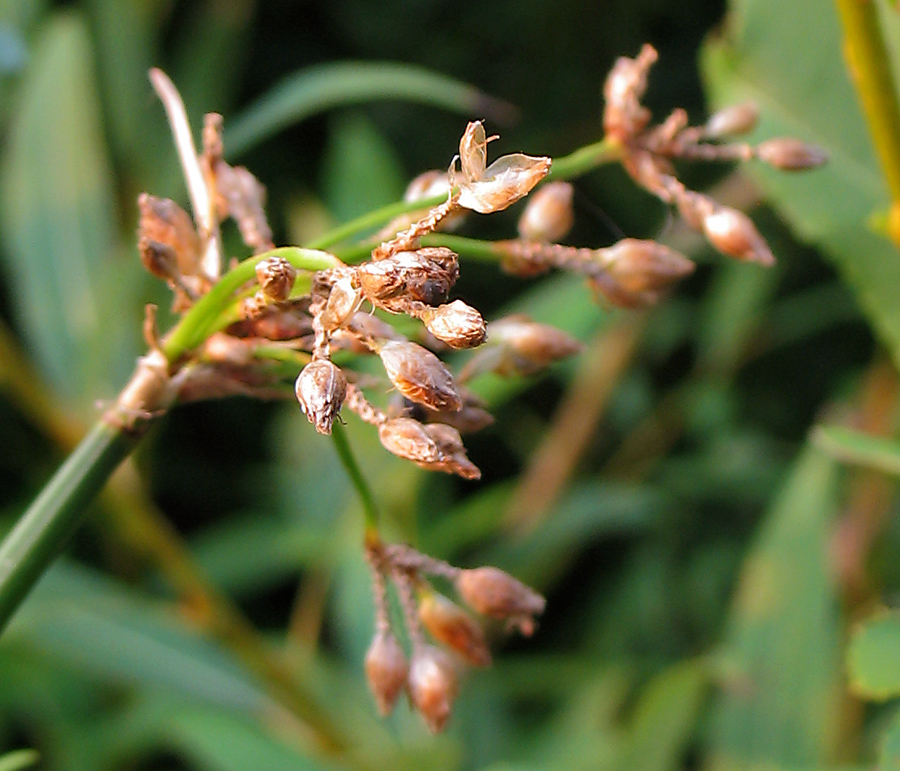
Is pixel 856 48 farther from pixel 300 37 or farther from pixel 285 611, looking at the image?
pixel 300 37

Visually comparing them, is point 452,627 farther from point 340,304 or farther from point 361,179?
point 361,179

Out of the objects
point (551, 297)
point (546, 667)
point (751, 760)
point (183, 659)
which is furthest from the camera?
point (546, 667)

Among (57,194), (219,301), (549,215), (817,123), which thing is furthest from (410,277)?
(57,194)

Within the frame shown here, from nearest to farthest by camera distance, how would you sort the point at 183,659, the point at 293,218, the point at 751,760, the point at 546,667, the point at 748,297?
1. the point at 751,760
2. the point at 183,659
3. the point at 546,667
4. the point at 748,297
5. the point at 293,218

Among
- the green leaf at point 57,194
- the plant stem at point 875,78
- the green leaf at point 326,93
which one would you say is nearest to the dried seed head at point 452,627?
the plant stem at point 875,78

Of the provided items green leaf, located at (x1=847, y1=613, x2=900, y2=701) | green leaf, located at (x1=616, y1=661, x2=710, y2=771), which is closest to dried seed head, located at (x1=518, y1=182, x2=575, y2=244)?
green leaf, located at (x1=847, y1=613, x2=900, y2=701)

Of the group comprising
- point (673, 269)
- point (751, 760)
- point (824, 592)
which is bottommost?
point (751, 760)

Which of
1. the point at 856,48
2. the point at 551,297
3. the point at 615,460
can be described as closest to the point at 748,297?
the point at 615,460
